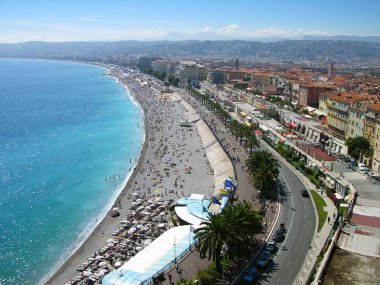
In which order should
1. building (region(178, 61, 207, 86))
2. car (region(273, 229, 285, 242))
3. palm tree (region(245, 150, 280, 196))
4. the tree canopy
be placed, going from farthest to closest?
building (region(178, 61, 207, 86)) < the tree canopy < palm tree (region(245, 150, 280, 196)) < car (region(273, 229, 285, 242))

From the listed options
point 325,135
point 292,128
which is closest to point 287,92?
point 292,128

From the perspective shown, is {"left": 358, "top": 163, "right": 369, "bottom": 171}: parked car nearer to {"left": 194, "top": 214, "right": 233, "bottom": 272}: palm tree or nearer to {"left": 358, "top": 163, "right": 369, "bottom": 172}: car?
{"left": 358, "top": 163, "right": 369, "bottom": 172}: car

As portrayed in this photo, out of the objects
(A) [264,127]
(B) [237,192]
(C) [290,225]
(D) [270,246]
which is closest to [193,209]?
(B) [237,192]

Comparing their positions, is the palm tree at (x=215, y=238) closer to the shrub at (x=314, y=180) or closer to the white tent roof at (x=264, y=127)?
the shrub at (x=314, y=180)

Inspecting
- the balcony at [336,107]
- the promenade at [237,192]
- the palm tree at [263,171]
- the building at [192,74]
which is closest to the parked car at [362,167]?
the palm tree at [263,171]

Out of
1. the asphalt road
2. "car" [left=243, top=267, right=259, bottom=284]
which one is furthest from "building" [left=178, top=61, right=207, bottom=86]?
"car" [left=243, top=267, right=259, bottom=284]

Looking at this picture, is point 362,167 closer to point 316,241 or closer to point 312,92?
point 316,241
